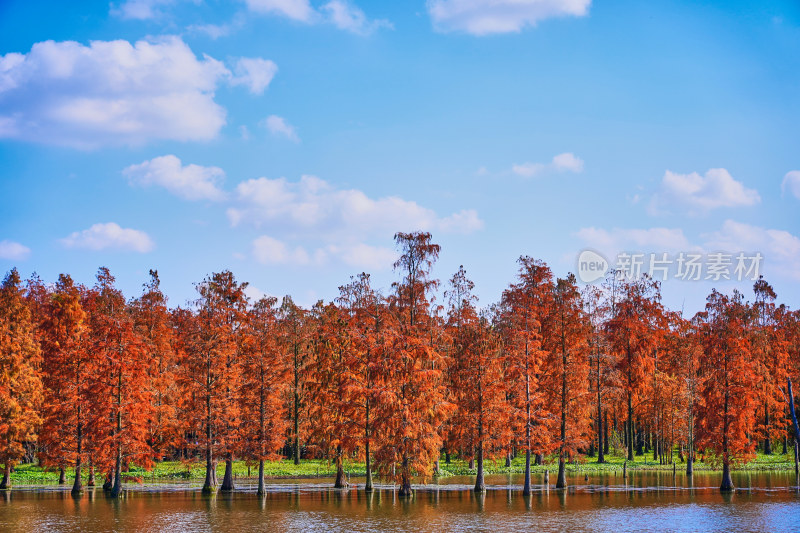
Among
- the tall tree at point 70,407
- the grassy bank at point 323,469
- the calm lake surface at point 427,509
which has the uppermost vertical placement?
the tall tree at point 70,407

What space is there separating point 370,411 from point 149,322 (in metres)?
37.3

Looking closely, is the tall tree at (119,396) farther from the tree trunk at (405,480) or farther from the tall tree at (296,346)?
the tall tree at (296,346)

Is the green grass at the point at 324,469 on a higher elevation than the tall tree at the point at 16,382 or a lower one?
lower

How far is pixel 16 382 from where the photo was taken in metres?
63.2

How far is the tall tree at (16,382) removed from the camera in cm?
6034

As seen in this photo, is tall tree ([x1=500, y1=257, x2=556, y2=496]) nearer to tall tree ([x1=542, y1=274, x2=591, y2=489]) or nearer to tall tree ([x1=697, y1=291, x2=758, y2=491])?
tall tree ([x1=542, y1=274, x2=591, y2=489])

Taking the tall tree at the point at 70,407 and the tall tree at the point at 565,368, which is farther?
the tall tree at the point at 565,368

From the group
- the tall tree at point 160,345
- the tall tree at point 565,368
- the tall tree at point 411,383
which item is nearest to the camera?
the tall tree at point 411,383

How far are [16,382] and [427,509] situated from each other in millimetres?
39492

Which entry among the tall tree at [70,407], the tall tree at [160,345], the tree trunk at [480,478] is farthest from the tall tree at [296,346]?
the tree trunk at [480,478]

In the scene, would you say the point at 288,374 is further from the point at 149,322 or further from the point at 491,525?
the point at 149,322

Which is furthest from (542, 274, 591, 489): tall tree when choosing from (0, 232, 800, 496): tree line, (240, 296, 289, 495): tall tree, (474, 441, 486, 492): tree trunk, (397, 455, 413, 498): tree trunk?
(240, 296, 289, 495): tall tree

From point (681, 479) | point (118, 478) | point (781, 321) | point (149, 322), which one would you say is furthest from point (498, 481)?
point (781, 321)

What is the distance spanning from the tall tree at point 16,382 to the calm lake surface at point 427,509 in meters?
4.09
